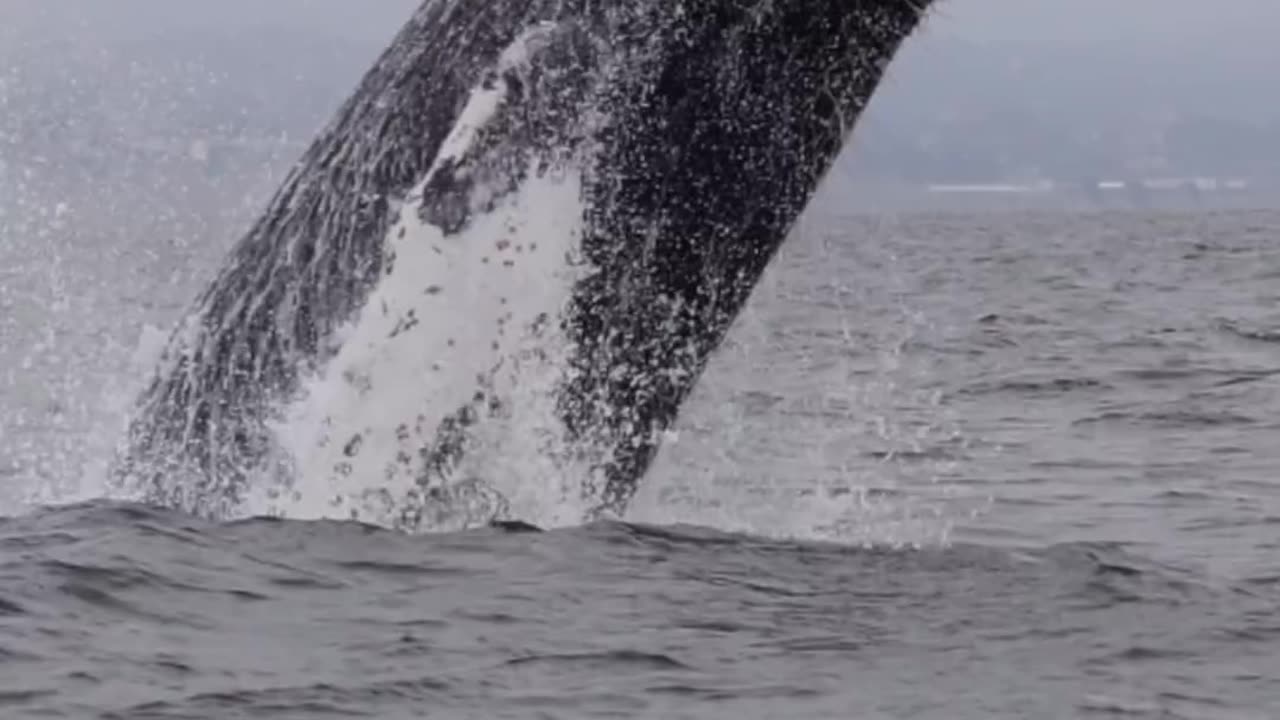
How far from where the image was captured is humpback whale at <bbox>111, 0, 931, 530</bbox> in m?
7.00

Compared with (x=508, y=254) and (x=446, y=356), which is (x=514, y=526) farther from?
(x=508, y=254)

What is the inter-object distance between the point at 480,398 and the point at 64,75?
94.7 metres

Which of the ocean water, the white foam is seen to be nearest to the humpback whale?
the white foam

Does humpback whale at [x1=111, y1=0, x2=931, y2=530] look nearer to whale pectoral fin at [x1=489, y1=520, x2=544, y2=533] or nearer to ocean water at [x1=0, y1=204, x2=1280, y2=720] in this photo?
whale pectoral fin at [x1=489, y1=520, x2=544, y2=533]

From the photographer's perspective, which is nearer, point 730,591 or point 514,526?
point 730,591

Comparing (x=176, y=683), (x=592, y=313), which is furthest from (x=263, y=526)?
(x=176, y=683)

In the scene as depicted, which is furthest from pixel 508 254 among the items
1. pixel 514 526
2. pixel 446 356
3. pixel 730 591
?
pixel 730 591

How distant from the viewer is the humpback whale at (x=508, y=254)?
7.00 metres

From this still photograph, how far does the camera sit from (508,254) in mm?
7270

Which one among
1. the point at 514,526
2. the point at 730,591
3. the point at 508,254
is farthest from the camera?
the point at 514,526

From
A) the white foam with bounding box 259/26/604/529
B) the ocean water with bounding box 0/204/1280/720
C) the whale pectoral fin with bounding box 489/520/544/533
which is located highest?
the white foam with bounding box 259/26/604/529

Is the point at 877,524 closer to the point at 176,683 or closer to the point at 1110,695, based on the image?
the point at 1110,695

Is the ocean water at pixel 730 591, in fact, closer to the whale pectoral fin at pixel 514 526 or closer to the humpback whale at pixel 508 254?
the whale pectoral fin at pixel 514 526

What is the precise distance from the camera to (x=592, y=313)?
23.8 feet
